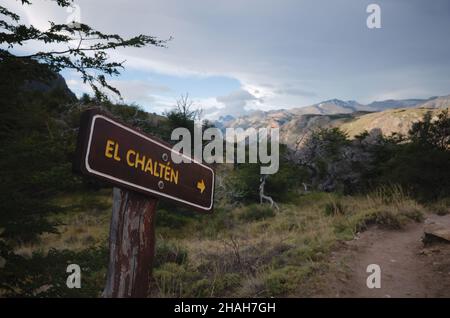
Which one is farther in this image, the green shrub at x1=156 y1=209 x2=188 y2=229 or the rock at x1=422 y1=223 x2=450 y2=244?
the green shrub at x1=156 y1=209 x2=188 y2=229

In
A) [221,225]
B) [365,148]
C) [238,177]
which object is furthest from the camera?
[365,148]

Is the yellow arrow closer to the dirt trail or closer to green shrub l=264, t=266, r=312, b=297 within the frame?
green shrub l=264, t=266, r=312, b=297

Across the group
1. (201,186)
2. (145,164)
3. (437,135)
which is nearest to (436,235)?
(201,186)

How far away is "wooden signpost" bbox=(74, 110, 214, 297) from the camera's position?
2080 millimetres

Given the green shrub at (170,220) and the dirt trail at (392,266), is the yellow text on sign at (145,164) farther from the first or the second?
the green shrub at (170,220)

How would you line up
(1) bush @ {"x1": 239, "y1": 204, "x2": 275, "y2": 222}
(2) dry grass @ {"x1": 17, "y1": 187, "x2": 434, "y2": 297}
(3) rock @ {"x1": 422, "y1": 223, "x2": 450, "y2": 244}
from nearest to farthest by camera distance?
(2) dry grass @ {"x1": 17, "y1": 187, "x2": 434, "y2": 297}
(3) rock @ {"x1": 422, "y1": 223, "x2": 450, "y2": 244}
(1) bush @ {"x1": 239, "y1": 204, "x2": 275, "y2": 222}

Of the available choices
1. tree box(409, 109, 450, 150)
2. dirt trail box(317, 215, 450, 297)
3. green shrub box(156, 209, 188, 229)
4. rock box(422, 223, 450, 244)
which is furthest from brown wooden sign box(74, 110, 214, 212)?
tree box(409, 109, 450, 150)

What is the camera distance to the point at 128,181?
2.28m

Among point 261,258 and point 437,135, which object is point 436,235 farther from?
point 437,135

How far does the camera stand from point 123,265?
231 centimetres
